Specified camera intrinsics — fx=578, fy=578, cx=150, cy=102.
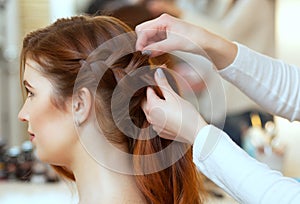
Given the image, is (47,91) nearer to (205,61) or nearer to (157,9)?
(205,61)

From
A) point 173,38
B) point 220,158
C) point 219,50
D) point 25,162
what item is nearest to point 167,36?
point 173,38

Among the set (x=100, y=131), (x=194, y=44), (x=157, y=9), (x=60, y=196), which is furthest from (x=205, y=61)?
(x=157, y=9)

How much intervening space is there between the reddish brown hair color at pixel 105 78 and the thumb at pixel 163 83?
0.02 meters

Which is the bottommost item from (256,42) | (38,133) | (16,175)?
(16,175)

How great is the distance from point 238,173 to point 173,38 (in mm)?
243

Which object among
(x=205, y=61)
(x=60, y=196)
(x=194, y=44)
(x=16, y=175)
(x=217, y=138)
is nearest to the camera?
(x=217, y=138)

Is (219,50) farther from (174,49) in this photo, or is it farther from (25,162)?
(25,162)

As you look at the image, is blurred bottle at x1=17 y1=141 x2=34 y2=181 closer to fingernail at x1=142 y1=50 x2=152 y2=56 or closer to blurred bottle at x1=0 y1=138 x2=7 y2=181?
blurred bottle at x1=0 y1=138 x2=7 y2=181

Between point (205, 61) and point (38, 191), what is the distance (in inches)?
47.9

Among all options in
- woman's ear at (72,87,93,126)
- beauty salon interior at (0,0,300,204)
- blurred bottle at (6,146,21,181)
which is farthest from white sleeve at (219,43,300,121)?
blurred bottle at (6,146,21,181)

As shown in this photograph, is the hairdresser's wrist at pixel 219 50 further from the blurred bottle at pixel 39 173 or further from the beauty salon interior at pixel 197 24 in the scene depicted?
the blurred bottle at pixel 39 173

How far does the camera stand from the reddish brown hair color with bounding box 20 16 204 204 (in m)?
0.93

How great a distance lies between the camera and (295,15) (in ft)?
7.54

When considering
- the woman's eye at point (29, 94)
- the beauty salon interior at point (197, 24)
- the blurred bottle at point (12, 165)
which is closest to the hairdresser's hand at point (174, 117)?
the woman's eye at point (29, 94)
